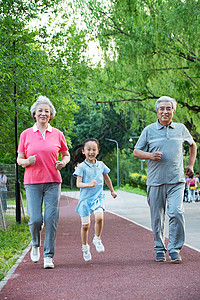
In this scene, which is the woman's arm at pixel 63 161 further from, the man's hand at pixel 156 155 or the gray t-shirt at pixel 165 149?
the man's hand at pixel 156 155

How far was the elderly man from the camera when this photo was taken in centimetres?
739

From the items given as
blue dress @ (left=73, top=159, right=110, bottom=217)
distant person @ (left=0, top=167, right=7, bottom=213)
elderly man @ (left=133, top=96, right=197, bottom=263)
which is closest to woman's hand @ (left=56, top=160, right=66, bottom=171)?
blue dress @ (left=73, top=159, right=110, bottom=217)

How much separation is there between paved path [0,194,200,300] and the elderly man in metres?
0.36

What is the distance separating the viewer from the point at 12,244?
1005 cm

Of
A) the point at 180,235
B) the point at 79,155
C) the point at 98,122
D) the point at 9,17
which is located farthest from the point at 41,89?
the point at 98,122

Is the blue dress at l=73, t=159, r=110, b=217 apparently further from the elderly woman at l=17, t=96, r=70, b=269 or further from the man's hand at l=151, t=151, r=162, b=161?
the man's hand at l=151, t=151, r=162, b=161

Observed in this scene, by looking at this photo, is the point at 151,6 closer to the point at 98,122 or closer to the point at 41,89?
the point at 41,89

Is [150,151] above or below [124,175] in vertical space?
above

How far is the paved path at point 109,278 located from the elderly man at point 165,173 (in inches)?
14.1

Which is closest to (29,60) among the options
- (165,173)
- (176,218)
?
(165,173)

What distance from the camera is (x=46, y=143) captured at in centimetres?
707

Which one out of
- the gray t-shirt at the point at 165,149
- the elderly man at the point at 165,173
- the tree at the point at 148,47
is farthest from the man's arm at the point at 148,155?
the tree at the point at 148,47

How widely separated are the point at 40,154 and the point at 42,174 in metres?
0.24

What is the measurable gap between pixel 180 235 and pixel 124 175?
58.7 m
